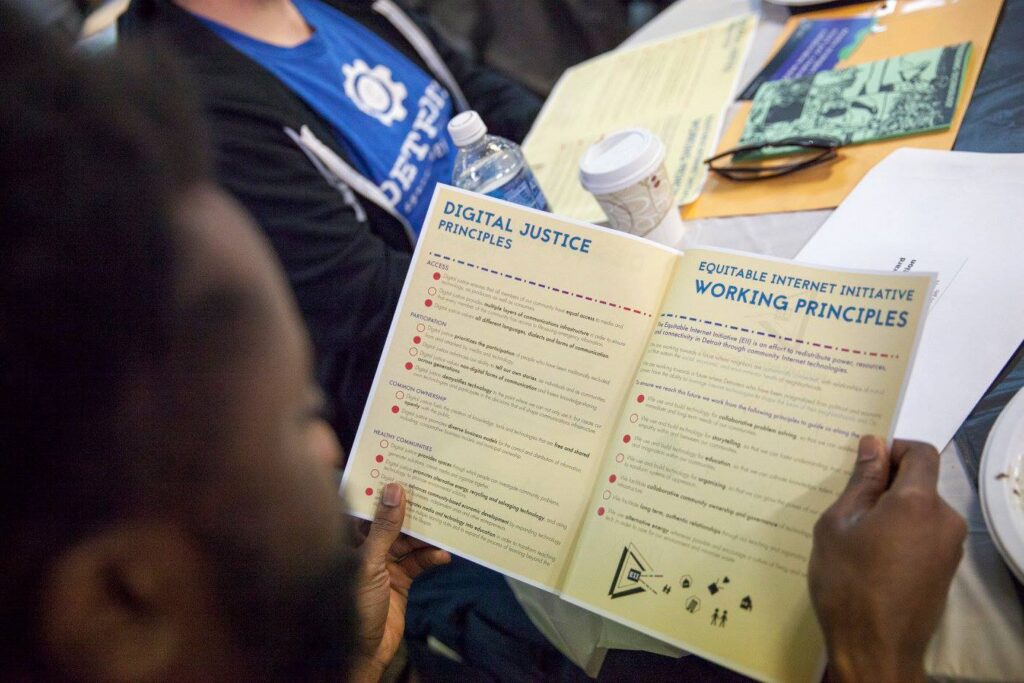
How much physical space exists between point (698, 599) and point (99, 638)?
0.36 meters

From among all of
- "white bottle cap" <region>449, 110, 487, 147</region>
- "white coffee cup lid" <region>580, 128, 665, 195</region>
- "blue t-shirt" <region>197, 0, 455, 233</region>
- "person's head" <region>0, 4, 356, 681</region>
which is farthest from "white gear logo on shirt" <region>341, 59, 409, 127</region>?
A: "person's head" <region>0, 4, 356, 681</region>

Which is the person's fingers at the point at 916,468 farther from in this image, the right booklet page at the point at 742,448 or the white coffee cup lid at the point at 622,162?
the white coffee cup lid at the point at 622,162

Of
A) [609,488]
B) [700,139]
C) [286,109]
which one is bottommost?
[609,488]

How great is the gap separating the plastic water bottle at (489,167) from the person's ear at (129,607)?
0.46 metres

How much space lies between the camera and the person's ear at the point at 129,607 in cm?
25

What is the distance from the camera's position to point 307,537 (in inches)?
12.4

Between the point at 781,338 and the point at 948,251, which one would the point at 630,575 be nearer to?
the point at 781,338

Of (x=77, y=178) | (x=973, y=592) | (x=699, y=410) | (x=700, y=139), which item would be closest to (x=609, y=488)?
(x=699, y=410)

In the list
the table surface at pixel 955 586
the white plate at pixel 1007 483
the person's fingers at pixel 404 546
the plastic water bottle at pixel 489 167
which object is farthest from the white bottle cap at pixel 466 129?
the white plate at pixel 1007 483

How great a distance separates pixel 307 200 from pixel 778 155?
601mm

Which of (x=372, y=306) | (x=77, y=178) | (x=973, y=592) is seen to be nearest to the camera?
(x=77, y=178)

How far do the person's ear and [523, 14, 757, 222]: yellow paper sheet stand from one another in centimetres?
61

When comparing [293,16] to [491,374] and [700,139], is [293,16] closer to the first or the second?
[700,139]

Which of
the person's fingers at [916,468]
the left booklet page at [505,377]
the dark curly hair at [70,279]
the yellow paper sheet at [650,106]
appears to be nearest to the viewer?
the dark curly hair at [70,279]
